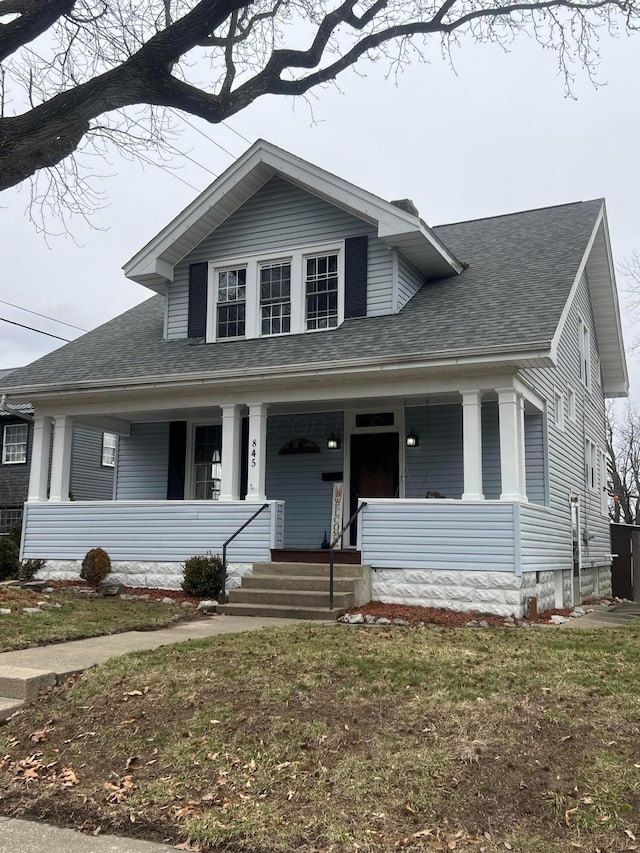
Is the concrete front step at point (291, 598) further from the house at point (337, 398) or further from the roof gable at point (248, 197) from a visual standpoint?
the roof gable at point (248, 197)

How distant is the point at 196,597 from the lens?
11484mm

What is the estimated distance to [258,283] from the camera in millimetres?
13977

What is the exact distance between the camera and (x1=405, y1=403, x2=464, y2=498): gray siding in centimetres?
1279

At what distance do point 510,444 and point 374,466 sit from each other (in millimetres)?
3349

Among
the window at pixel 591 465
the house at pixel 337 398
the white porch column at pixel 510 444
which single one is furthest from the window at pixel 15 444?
the white porch column at pixel 510 444

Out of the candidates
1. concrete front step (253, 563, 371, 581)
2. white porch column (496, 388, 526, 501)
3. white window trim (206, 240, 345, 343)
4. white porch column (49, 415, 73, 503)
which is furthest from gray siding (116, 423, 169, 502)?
white porch column (496, 388, 526, 501)

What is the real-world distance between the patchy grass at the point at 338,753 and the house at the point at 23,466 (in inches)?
826

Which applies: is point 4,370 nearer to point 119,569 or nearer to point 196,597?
point 119,569

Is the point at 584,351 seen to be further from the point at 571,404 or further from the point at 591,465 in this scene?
the point at 591,465

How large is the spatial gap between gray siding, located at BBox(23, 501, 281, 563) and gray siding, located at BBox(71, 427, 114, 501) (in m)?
12.5

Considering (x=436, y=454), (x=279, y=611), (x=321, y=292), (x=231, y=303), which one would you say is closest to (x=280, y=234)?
(x=321, y=292)

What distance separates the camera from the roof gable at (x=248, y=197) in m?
12.7

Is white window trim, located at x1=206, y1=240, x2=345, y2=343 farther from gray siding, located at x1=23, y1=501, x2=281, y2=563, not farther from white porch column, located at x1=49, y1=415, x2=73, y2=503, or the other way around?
gray siding, located at x1=23, y1=501, x2=281, y2=563

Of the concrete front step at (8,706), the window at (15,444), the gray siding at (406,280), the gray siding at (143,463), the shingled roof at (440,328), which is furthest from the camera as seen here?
the window at (15,444)
